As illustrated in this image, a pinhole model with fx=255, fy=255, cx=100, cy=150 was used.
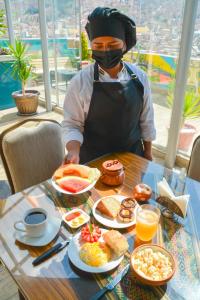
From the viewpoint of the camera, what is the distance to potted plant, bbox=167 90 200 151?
251cm

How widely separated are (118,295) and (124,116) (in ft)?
3.05

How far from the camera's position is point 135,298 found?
27.4 inches

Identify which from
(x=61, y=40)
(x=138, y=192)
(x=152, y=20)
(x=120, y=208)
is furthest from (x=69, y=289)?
(x=61, y=40)

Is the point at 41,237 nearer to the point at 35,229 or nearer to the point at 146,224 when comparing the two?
the point at 35,229

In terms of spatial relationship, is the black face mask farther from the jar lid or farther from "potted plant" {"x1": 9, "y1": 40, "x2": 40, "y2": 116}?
"potted plant" {"x1": 9, "y1": 40, "x2": 40, "y2": 116}

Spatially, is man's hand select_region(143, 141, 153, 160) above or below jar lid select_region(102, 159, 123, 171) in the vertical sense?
below

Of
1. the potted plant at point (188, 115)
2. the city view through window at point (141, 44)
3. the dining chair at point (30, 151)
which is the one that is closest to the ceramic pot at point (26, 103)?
the city view through window at point (141, 44)

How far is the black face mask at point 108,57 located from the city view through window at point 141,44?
1.35 m

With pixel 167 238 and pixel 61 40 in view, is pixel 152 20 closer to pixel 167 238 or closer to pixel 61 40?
pixel 61 40

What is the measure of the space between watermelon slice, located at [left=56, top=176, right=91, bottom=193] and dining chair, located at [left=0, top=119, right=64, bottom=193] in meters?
0.34

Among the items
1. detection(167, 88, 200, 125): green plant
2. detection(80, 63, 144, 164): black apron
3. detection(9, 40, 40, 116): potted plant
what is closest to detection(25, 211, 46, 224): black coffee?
detection(80, 63, 144, 164): black apron

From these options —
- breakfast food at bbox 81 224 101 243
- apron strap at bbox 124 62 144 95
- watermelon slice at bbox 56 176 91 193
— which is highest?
apron strap at bbox 124 62 144 95

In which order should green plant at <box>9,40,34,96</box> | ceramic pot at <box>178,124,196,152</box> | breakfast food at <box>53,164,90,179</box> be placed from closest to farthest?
breakfast food at <box>53,164,90,179</box> < ceramic pot at <box>178,124,196,152</box> < green plant at <box>9,40,34,96</box>

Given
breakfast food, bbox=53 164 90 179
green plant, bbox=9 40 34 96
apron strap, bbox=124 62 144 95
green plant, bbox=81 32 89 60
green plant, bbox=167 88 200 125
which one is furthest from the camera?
green plant, bbox=9 40 34 96
